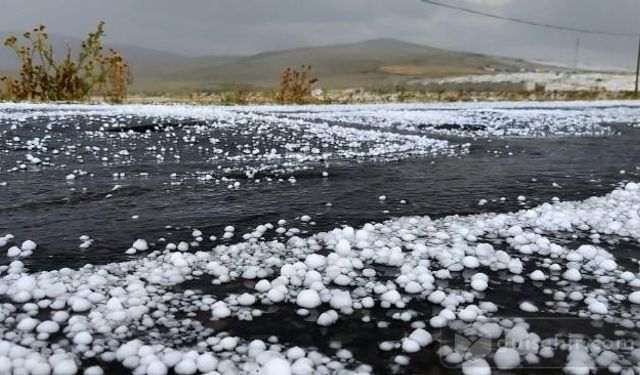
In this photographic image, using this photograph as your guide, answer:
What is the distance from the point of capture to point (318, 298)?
2.78 m

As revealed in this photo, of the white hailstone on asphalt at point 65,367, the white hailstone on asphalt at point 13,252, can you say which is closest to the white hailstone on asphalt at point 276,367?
the white hailstone on asphalt at point 65,367

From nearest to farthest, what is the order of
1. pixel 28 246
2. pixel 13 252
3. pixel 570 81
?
pixel 13 252 → pixel 28 246 → pixel 570 81

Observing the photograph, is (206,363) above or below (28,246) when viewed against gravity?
below

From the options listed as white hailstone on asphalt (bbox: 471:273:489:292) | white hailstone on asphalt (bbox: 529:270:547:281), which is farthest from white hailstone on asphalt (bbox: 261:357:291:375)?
white hailstone on asphalt (bbox: 529:270:547:281)

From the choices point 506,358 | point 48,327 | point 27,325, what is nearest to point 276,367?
point 506,358

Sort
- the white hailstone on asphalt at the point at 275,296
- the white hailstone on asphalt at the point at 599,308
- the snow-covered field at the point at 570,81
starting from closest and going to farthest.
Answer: the white hailstone on asphalt at the point at 599,308 < the white hailstone on asphalt at the point at 275,296 < the snow-covered field at the point at 570,81

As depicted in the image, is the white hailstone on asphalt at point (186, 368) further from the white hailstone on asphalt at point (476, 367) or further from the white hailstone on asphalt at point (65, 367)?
the white hailstone on asphalt at point (476, 367)

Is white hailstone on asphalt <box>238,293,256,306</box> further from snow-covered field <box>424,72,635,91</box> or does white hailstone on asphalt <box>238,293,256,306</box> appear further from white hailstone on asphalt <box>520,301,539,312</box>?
snow-covered field <box>424,72,635,91</box>

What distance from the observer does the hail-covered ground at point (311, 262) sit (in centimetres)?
230

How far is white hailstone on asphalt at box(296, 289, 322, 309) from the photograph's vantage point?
274cm

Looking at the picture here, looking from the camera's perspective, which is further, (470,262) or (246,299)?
(470,262)

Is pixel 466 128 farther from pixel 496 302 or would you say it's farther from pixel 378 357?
pixel 378 357

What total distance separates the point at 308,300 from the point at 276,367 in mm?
698

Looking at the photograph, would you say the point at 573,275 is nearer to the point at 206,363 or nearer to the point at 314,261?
the point at 314,261
